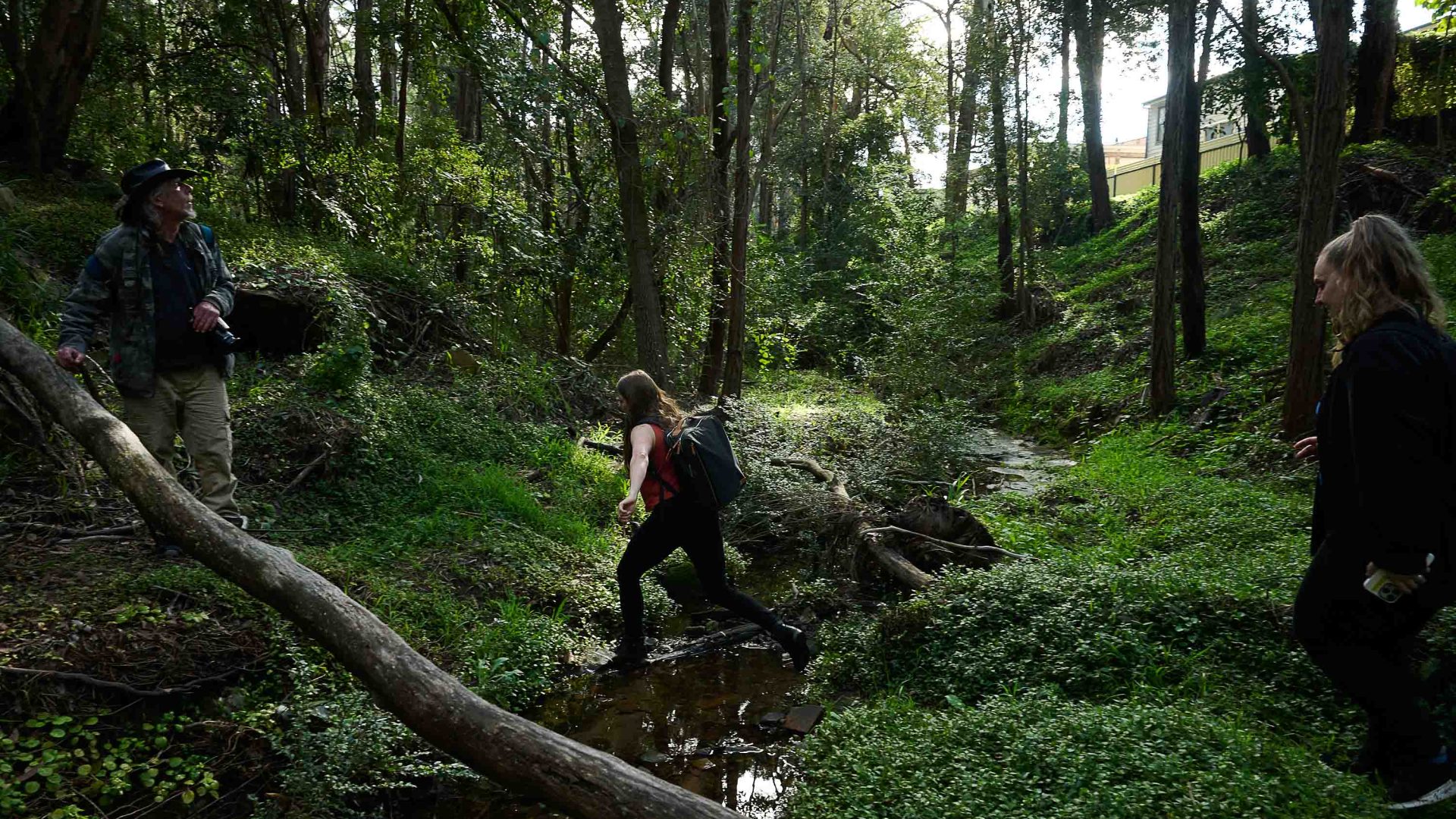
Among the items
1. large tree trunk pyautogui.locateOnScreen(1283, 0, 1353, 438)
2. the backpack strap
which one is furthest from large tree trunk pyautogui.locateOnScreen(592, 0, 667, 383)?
large tree trunk pyautogui.locateOnScreen(1283, 0, 1353, 438)

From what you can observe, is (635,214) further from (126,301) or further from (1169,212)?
(1169,212)

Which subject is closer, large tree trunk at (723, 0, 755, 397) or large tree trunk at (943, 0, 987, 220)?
large tree trunk at (723, 0, 755, 397)

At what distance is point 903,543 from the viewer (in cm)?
676

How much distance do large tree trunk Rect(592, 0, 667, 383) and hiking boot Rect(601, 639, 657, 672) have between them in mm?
4889

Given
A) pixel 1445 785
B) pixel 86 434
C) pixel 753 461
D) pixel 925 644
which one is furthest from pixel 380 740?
pixel 753 461

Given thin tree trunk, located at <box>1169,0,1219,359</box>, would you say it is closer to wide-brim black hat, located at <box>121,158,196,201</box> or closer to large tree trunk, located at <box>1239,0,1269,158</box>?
large tree trunk, located at <box>1239,0,1269,158</box>

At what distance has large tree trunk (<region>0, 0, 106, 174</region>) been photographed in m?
10.2

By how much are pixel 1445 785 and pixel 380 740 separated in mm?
4390

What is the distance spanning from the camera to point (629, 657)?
18.9ft

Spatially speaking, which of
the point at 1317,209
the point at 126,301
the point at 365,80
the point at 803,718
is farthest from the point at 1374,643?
the point at 365,80

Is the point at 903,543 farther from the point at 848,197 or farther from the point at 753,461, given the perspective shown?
the point at 848,197

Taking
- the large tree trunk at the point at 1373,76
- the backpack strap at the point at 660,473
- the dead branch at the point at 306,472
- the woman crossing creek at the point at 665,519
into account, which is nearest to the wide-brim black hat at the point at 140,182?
the dead branch at the point at 306,472

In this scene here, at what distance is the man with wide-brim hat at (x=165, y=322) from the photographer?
492cm

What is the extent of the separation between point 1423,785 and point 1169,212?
10.6 metres
